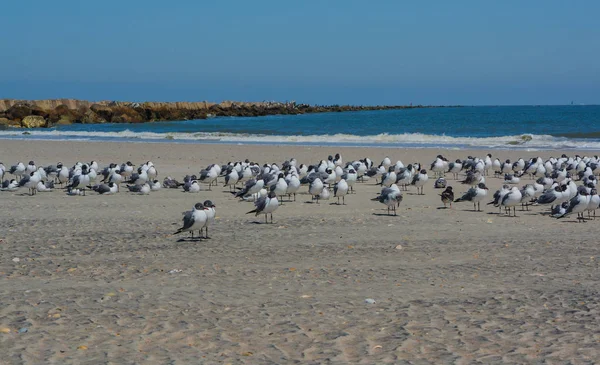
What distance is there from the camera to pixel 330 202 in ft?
51.0

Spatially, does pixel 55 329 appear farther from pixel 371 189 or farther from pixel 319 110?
pixel 319 110

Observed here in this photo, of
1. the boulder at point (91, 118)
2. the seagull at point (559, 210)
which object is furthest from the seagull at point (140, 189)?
the boulder at point (91, 118)

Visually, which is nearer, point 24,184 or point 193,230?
point 193,230

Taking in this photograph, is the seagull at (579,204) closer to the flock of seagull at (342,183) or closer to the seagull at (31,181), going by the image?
the flock of seagull at (342,183)

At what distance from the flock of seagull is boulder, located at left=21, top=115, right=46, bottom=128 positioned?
Answer: 4243 cm

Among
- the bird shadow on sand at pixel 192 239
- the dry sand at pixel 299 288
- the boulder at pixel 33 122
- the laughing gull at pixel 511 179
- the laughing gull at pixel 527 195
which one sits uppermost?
the laughing gull at pixel 527 195

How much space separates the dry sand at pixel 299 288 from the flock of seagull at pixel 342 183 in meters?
0.48

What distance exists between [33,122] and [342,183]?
167 ft

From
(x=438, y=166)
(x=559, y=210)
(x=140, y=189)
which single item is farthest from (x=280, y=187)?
(x=438, y=166)

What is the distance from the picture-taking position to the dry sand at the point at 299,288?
18.9 feet

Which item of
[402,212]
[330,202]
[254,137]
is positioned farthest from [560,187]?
[254,137]

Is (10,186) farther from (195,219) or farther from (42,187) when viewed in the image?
(195,219)

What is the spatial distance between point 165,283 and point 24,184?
383 inches

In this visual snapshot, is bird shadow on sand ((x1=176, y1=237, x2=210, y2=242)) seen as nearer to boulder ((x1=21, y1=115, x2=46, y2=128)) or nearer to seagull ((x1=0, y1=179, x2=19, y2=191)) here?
seagull ((x1=0, y1=179, x2=19, y2=191))
